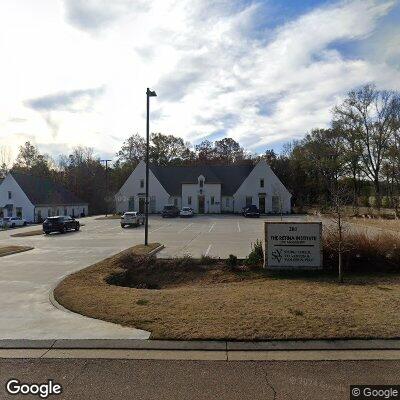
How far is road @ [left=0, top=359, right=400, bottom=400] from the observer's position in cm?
498

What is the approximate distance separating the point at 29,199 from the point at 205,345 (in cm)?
5745

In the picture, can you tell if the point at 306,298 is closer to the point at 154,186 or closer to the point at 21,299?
the point at 21,299

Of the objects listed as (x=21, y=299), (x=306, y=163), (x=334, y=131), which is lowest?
(x=21, y=299)

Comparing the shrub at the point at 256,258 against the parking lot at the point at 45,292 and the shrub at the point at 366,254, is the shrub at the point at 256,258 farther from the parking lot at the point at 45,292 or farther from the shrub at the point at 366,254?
the parking lot at the point at 45,292

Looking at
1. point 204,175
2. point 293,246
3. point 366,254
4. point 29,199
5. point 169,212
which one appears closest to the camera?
point 366,254

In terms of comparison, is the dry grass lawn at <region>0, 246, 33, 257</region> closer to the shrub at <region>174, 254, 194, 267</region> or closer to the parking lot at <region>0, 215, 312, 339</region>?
the parking lot at <region>0, 215, 312, 339</region>

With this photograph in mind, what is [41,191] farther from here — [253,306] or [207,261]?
[253,306]

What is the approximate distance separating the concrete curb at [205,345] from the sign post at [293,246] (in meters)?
6.86

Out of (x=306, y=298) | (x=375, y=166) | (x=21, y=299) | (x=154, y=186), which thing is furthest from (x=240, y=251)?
(x=375, y=166)

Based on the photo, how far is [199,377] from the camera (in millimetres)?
5461

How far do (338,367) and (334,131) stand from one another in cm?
6570

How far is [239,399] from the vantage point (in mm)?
4836

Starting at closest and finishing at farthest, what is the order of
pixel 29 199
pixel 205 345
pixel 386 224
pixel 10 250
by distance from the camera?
pixel 205 345
pixel 10 250
pixel 386 224
pixel 29 199

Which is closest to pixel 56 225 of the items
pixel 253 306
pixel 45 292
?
pixel 45 292
